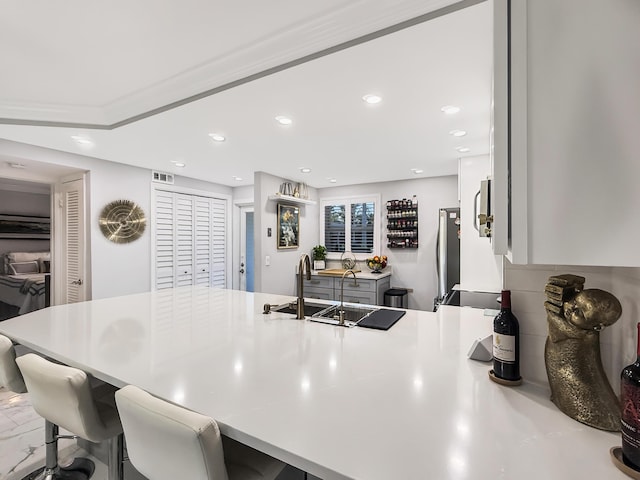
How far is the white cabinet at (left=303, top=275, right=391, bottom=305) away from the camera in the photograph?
14.4 feet

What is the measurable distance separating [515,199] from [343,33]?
1.25 metres

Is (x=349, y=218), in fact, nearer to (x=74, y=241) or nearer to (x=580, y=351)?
(x=74, y=241)

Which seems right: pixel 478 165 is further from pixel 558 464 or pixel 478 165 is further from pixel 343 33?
pixel 558 464

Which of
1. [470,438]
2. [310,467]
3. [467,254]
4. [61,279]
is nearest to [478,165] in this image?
[467,254]

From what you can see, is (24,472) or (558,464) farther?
(24,472)

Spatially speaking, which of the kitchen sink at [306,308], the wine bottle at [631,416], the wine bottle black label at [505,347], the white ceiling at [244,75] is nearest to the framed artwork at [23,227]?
the white ceiling at [244,75]

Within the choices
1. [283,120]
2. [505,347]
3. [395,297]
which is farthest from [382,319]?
[395,297]

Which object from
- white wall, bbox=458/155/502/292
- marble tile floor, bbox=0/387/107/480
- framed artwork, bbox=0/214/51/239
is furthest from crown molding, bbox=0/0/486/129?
framed artwork, bbox=0/214/51/239

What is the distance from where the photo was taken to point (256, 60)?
1704 millimetres

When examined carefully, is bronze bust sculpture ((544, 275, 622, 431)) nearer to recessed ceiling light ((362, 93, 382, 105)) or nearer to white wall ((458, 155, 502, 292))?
recessed ceiling light ((362, 93, 382, 105))

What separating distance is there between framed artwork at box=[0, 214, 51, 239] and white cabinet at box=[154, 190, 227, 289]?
4.01 m

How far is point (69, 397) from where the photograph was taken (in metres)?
1.10

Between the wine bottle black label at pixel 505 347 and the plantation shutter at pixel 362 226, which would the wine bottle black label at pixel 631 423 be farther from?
the plantation shutter at pixel 362 226

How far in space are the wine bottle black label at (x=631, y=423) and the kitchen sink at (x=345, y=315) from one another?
1163 millimetres
